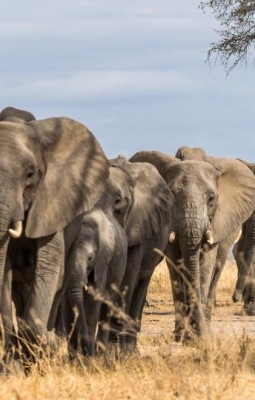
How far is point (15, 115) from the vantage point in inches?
509

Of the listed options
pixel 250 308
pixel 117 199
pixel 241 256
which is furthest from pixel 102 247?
pixel 241 256

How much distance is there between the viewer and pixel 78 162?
1279 cm

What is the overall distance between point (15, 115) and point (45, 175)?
2.91ft

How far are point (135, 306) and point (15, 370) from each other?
19.3 feet

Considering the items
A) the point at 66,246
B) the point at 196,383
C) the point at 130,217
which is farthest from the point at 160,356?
the point at 130,217

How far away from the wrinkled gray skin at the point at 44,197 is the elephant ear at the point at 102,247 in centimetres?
156

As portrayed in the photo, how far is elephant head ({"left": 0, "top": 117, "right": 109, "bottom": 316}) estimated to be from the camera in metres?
11.4

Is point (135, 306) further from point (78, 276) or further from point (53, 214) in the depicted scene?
point (53, 214)

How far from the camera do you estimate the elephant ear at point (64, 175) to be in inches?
472

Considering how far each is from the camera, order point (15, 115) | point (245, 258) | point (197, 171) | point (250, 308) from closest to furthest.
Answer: point (15, 115) < point (197, 171) < point (250, 308) < point (245, 258)

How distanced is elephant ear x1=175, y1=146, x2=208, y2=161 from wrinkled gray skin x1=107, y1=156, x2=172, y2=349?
1833 millimetres

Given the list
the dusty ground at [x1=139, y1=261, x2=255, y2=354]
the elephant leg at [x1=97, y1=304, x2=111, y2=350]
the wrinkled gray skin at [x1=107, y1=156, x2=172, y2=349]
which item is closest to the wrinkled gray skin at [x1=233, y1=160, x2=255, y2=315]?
→ the dusty ground at [x1=139, y1=261, x2=255, y2=354]

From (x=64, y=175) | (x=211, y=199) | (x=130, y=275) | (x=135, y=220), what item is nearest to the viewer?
(x=64, y=175)

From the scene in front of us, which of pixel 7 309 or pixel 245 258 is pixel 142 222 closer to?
pixel 7 309
